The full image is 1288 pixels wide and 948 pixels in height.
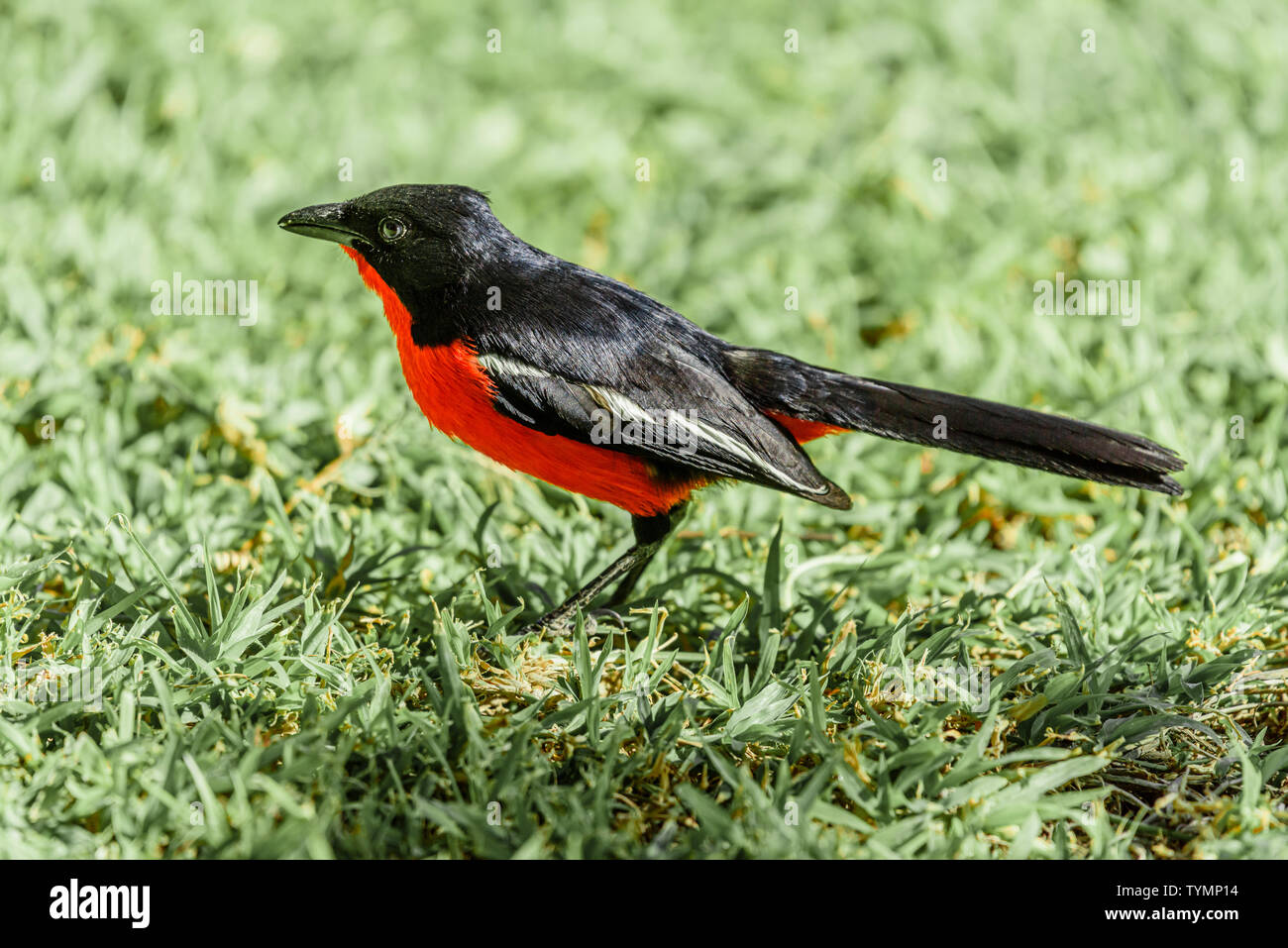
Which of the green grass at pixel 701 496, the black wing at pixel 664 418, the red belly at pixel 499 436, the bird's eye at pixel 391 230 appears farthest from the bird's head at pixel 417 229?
the green grass at pixel 701 496

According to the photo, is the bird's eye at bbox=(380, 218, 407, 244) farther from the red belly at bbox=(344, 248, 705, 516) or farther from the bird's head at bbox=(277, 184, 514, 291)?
the red belly at bbox=(344, 248, 705, 516)

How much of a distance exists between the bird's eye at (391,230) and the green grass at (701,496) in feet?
3.18

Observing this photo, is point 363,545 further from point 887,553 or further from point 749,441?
point 887,553

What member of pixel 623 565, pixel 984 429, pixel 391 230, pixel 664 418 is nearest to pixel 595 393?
pixel 664 418

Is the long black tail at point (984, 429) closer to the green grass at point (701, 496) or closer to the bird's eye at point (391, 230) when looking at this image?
the green grass at point (701, 496)

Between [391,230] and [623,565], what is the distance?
1220mm

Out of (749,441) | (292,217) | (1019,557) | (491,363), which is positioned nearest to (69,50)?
(292,217)

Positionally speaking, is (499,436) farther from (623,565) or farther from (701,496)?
(701,496)

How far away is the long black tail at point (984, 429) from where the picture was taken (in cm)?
325

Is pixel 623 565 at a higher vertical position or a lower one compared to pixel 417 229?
lower

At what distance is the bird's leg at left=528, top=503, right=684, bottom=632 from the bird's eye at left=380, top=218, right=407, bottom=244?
3.63 feet

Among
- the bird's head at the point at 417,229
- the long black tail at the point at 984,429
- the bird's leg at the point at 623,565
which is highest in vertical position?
the bird's head at the point at 417,229

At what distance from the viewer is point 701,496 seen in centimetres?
457
